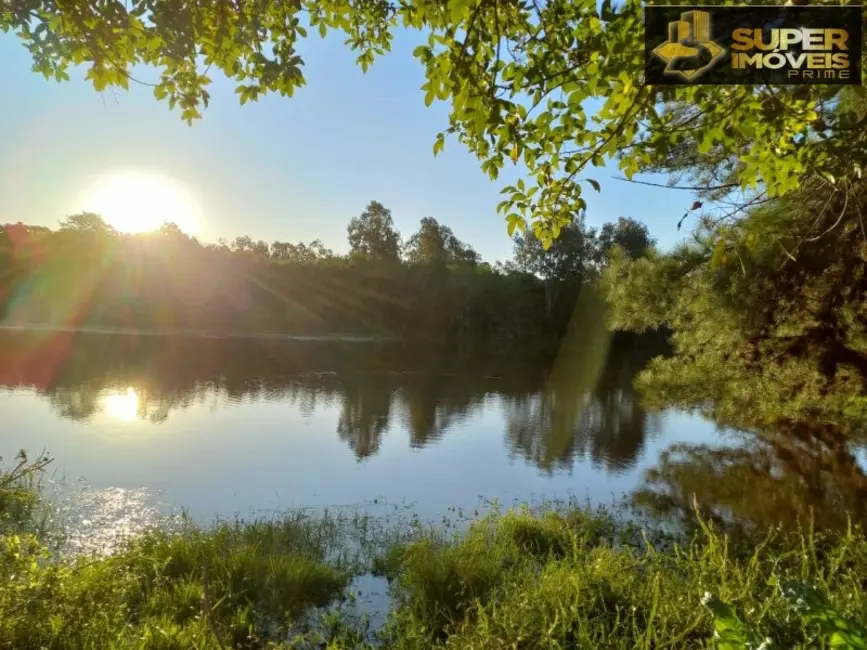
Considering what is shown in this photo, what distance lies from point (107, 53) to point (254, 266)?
40275 millimetres

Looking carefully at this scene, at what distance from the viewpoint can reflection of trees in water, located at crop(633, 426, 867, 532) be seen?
595cm

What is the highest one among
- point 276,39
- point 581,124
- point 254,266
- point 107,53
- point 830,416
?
point 254,266

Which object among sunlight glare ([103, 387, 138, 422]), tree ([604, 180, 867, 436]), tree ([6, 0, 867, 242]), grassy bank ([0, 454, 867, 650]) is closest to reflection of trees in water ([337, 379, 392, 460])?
sunlight glare ([103, 387, 138, 422])

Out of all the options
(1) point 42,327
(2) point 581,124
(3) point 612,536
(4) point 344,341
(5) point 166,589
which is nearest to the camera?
(2) point 581,124

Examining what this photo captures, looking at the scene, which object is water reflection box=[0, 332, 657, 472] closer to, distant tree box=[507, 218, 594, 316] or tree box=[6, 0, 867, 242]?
tree box=[6, 0, 867, 242]

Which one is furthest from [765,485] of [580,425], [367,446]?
[367,446]

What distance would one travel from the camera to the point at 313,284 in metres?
40.3

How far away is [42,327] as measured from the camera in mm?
29328

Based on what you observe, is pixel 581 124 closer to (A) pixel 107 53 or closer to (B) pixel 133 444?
(A) pixel 107 53

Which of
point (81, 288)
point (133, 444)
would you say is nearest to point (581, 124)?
point (133, 444)

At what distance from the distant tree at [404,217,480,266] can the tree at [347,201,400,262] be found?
130 centimetres

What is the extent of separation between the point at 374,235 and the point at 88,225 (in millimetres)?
21009

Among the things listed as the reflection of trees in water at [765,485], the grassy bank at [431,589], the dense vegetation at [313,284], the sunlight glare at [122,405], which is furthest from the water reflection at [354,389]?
the dense vegetation at [313,284]

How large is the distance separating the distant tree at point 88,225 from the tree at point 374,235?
17286 mm
